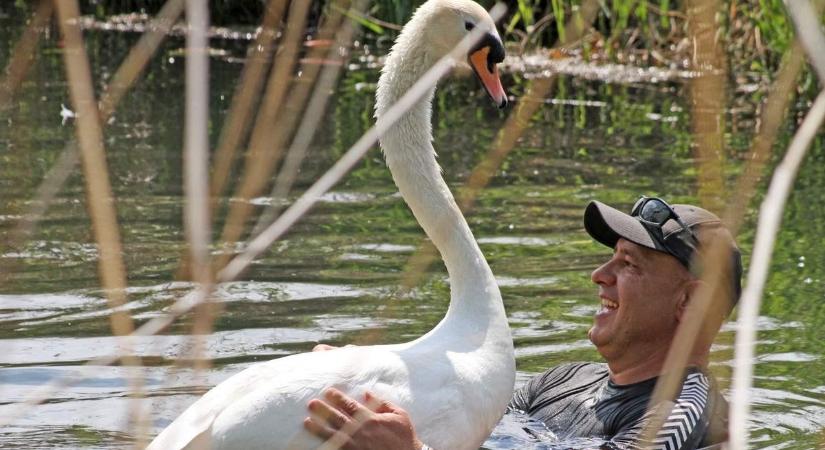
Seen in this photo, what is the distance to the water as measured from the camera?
17.0 ft

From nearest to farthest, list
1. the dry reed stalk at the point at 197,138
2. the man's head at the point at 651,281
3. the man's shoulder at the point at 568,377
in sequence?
the dry reed stalk at the point at 197,138 < the man's head at the point at 651,281 < the man's shoulder at the point at 568,377

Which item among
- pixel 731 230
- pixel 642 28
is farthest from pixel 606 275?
pixel 642 28

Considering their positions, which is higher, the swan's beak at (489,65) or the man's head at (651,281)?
the swan's beak at (489,65)

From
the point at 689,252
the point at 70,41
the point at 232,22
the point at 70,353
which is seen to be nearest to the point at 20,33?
the point at 232,22

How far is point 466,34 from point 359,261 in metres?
3.08

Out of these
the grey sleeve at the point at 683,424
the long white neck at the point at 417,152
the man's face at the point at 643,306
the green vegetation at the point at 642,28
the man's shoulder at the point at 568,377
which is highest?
the green vegetation at the point at 642,28

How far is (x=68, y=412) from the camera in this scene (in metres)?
4.93

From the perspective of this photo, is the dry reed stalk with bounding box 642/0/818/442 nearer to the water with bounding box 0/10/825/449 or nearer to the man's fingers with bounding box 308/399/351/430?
the water with bounding box 0/10/825/449

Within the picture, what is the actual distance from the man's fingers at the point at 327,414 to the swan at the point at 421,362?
0.04 m

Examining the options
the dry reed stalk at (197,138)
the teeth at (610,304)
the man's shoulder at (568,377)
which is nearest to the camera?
the dry reed stalk at (197,138)

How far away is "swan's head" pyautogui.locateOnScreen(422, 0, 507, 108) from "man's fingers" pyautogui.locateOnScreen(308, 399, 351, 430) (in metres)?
1.04

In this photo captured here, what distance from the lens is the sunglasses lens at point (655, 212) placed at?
14.6ft

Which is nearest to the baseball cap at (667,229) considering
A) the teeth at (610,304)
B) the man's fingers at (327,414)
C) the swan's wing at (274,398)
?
the teeth at (610,304)

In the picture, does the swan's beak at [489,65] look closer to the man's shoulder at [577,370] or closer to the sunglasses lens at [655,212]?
the sunglasses lens at [655,212]
